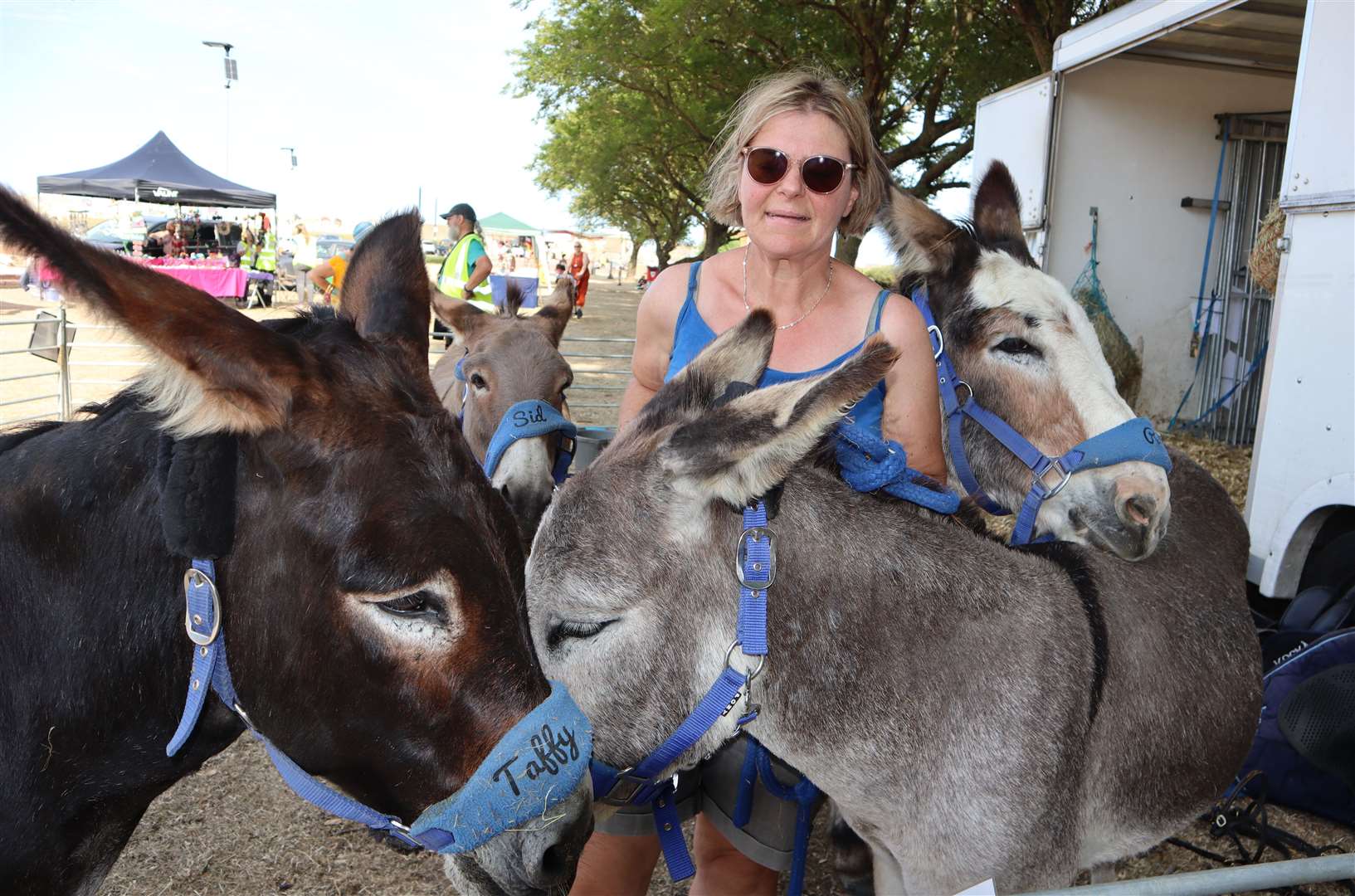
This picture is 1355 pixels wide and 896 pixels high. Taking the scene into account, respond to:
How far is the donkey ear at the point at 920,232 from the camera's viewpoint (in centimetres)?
372

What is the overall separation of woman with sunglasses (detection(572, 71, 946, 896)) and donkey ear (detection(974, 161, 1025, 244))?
1.17m

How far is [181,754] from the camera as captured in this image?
1.78 m

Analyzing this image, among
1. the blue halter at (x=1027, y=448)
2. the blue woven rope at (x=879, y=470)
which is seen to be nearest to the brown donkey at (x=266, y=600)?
the blue woven rope at (x=879, y=470)

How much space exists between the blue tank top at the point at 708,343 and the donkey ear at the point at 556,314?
2.40 meters

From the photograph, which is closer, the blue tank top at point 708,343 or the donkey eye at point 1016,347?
the blue tank top at point 708,343

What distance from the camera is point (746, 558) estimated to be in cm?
202

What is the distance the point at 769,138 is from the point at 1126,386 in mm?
7895

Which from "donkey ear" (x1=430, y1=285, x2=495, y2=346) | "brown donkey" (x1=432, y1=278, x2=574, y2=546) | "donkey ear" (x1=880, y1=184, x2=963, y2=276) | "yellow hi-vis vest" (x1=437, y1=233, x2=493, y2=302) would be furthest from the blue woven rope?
"yellow hi-vis vest" (x1=437, y1=233, x2=493, y2=302)

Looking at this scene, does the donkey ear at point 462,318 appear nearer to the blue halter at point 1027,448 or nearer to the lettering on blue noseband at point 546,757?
the blue halter at point 1027,448

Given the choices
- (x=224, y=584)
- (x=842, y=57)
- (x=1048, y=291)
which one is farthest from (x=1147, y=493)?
(x=842, y=57)

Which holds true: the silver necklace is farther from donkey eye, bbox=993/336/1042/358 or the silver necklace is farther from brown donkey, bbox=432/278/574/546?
brown donkey, bbox=432/278/574/546

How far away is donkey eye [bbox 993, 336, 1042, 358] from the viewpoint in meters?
3.48

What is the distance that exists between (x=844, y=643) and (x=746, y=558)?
35 centimetres

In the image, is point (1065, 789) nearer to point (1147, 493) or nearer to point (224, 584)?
point (1147, 493)
